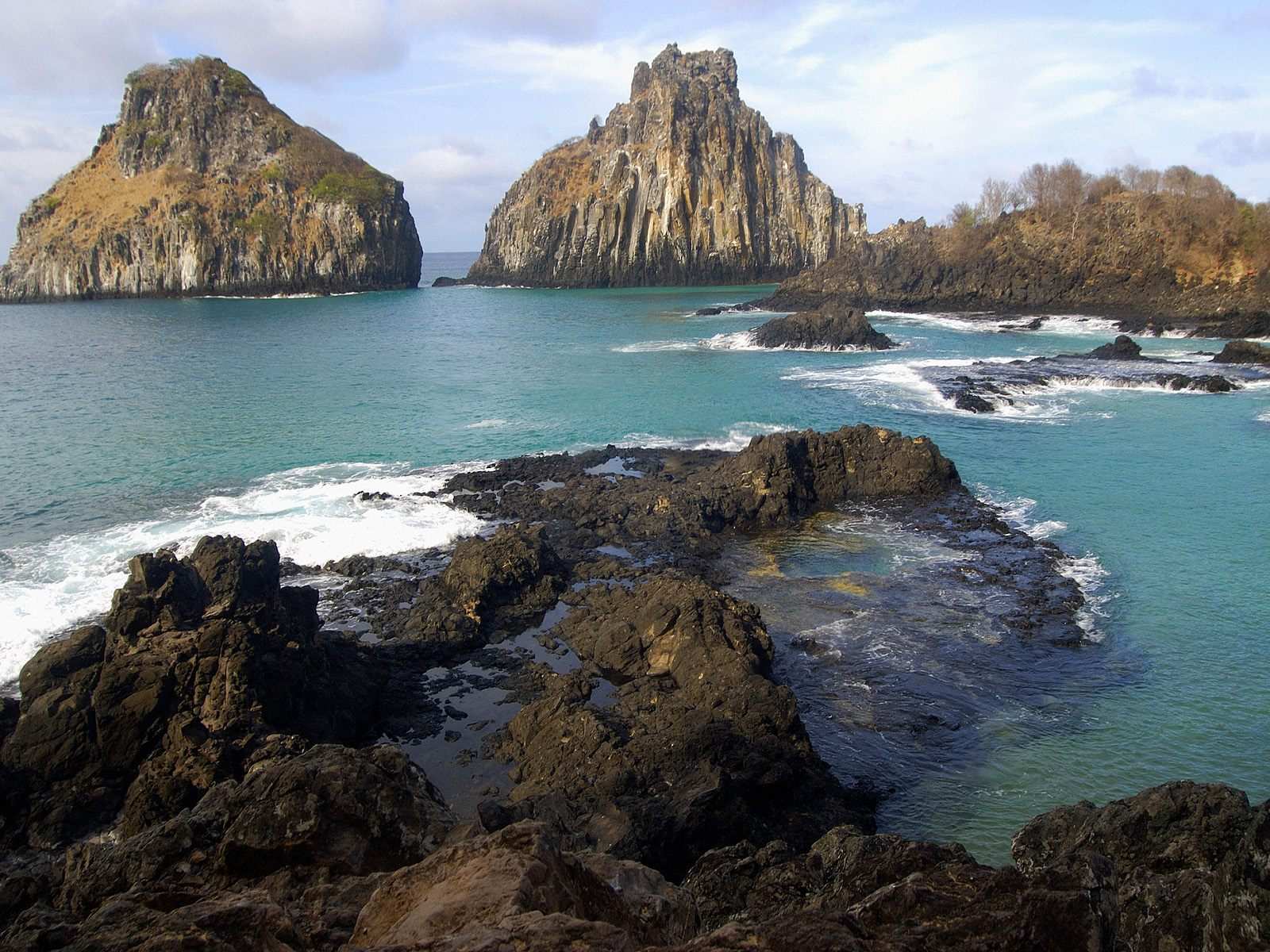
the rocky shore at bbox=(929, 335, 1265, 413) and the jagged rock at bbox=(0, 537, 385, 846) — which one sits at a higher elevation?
the rocky shore at bbox=(929, 335, 1265, 413)

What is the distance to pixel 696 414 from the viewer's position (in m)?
40.2

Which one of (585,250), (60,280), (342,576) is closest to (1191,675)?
(342,576)

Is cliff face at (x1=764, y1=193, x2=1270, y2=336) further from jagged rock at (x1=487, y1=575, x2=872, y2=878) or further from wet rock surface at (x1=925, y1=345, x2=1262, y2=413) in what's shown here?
jagged rock at (x1=487, y1=575, x2=872, y2=878)

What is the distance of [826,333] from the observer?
2458 inches

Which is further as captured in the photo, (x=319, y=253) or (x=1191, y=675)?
(x=319, y=253)

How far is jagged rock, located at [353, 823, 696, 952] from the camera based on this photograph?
→ 16.0 feet

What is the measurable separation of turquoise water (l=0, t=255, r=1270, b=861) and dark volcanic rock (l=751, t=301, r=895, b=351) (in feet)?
7.38

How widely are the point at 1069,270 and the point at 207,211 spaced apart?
104 meters

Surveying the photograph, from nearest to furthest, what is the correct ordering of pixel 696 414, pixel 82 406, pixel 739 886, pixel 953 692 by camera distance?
pixel 739 886 → pixel 953 692 → pixel 696 414 → pixel 82 406

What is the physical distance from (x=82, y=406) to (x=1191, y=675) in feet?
150

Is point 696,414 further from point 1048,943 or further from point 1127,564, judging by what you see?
point 1048,943

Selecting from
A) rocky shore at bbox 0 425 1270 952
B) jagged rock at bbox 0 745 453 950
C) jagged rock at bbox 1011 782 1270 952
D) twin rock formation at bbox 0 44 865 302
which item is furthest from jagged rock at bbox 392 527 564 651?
twin rock formation at bbox 0 44 865 302

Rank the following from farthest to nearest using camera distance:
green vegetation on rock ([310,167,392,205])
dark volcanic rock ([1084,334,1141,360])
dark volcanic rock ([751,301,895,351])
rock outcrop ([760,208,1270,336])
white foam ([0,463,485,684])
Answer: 1. green vegetation on rock ([310,167,392,205])
2. rock outcrop ([760,208,1270,336])
3. dark volcanic rock ([751,301,895,351])
4. dark volcanic rock ([1084,334,1141,360])
5. white foam ([0,463,485,684])

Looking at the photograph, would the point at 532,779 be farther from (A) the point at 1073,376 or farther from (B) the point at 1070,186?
(B) the point at 1070,186
